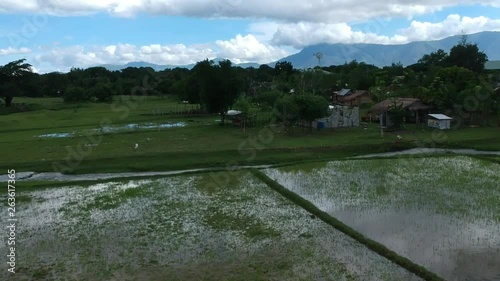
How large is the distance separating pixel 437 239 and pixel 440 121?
23231 mm

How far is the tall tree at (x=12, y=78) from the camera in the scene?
204ft

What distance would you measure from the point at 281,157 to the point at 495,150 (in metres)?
13.2

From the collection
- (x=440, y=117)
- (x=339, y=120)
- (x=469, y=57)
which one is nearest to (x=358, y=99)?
(x=339, y=120)

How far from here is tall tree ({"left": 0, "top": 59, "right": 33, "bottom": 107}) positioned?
204ft

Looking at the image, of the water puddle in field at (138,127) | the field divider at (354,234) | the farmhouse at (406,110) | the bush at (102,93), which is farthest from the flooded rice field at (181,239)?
the bush at (102,93)

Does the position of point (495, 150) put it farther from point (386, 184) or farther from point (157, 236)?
point (157, 236)

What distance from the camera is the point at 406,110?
34625mm

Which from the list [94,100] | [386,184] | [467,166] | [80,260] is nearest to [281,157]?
[386,184]

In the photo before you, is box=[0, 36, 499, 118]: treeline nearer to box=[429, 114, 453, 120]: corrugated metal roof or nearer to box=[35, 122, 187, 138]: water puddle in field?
box=[429, 114, 453, 120]: corrugated metal roof

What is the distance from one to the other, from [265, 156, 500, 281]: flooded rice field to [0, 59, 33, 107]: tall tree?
55.5 m

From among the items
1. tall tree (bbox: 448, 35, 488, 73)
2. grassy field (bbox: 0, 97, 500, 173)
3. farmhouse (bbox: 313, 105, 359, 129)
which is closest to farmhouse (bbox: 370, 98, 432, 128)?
grassy field (bbox: 0, 97, 500, 173)

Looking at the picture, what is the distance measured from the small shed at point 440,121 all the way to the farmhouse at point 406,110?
1553mm

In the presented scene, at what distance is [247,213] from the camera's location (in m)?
14.7

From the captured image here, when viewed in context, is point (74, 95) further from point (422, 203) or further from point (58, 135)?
point (422, 203)
